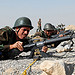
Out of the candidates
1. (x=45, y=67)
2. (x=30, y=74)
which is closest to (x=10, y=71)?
(x=30, y=74)

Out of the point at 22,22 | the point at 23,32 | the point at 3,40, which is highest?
the point at 22,22

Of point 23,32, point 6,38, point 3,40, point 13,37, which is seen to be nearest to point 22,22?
point 23,32

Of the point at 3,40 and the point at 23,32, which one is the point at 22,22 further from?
the point at 3,40

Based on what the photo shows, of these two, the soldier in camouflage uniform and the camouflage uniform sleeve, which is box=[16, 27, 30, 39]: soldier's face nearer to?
the soldier in camouflage uniform

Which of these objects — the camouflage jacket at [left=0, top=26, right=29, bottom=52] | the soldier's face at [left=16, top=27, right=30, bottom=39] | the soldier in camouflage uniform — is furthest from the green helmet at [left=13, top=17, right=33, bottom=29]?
the camouflage jacket at [left=0, top=26, right=29, bottom=52]

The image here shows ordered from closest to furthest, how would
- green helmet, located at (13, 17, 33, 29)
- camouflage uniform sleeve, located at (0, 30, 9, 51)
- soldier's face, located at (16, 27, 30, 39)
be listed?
1. camouflage uniform sleeve, located at (0, 30, 9, 51)
2. soldier's face, located at (16, 27, 30, 39)
3. green helmet, located at (13, 17, 33, 29)

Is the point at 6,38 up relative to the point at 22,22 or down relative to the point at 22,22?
Answer: down

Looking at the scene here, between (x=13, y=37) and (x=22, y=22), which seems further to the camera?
(x=22, y=22)

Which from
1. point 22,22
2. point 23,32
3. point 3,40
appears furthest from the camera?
point 22,22

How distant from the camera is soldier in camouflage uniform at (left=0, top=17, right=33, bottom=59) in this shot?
13.0 ft

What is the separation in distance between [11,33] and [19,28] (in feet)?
1.08

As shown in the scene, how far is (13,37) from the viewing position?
4.34 meters

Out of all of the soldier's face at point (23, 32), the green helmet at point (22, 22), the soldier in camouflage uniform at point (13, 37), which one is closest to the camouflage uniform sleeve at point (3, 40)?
the soldier in camouflage uniform at point (13, 37)

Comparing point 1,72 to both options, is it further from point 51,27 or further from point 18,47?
point 51,27
